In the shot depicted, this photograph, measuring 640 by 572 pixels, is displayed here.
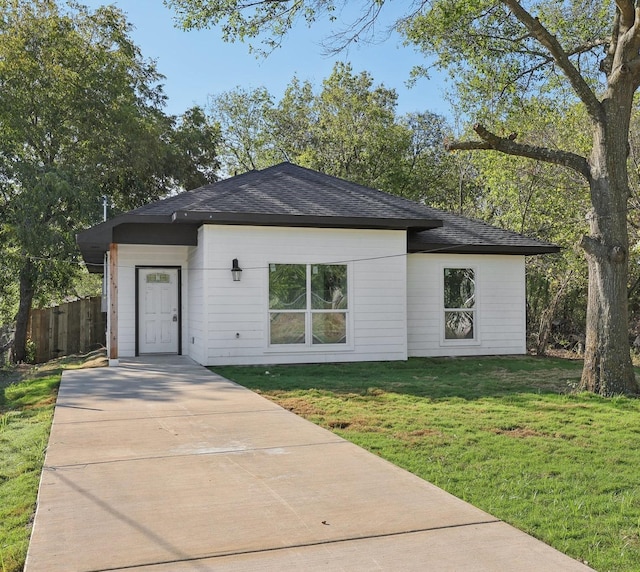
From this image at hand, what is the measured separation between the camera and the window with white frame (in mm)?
13773

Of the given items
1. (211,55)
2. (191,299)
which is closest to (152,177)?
(211,55)

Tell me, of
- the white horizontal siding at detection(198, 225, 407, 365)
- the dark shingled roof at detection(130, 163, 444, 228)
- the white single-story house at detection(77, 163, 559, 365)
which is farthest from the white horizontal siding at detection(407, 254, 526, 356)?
the dark shingled roof at detection(130, 163, 444, 228)

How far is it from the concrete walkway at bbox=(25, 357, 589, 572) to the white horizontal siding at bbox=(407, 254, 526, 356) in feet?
23.9

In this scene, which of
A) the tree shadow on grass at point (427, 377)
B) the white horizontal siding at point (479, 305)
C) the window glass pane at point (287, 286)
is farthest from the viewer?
the white horizontal siding at point (479, 305)

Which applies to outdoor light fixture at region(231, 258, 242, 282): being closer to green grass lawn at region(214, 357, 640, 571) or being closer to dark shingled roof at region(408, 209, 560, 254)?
green grass lawn at region(214, 357, 640, 571)

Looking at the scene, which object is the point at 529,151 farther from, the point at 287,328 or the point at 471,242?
the point at 287,328

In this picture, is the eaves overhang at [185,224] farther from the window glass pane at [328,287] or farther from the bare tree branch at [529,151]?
the bare tree branch at [529,151]

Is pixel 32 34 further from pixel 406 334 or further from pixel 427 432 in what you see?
pixel 427 432

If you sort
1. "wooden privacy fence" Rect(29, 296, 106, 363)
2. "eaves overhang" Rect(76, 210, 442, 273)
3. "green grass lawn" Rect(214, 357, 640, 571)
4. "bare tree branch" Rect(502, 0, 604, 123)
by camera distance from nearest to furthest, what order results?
"green grass lawn" Rect(214, 357, 640, 571) → "bare tree branch" Rect(502, 0, 604, 123) → "eaves overhang" Rect(76, 210, 442, 273) → "wooden privacy fence" Rect(29, 296, 106, 363)

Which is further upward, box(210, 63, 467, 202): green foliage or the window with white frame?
box(210, 63, 467, 202): green foliage

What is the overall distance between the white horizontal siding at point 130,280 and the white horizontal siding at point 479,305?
4.90 meters

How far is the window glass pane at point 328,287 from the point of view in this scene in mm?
12109

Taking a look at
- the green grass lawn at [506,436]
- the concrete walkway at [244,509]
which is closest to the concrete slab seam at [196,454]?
the concrete walkway at [244,509]

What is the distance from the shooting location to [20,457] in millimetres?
5371
